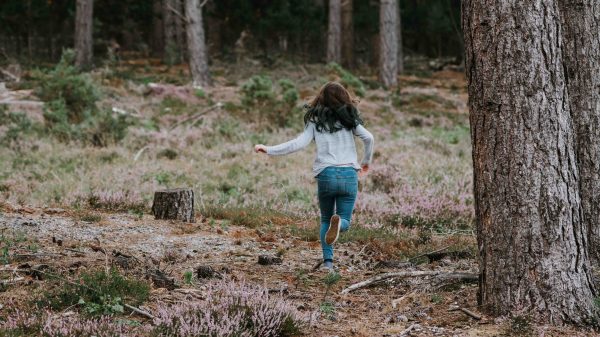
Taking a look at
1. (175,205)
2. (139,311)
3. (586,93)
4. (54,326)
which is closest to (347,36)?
(175,205)

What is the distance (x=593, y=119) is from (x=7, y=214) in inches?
247

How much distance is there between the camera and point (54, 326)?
412 centimetres

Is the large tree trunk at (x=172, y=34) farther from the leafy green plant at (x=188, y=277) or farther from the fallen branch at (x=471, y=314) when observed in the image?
the fallen branch at (x=471, y=314)

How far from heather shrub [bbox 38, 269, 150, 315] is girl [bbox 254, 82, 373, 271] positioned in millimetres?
1968

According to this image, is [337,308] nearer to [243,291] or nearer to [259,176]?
[243,291]

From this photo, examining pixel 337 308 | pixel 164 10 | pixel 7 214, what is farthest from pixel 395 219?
pixel 164 10

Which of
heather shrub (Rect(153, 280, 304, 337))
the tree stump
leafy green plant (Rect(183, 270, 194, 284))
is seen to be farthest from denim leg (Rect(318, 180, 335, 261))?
the tree stump

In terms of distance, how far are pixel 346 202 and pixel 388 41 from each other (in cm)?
2101

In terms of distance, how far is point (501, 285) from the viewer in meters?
4.57

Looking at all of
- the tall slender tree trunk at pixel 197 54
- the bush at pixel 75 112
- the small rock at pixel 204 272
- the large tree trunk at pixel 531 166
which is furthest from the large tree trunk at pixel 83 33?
the large tree trunk at pixel 531 166

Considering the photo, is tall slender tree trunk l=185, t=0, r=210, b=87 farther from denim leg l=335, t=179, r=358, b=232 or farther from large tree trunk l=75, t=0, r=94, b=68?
denim leg l=335, t=179, r=358, b=232

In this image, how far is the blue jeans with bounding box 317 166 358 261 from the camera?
→ 250 inches

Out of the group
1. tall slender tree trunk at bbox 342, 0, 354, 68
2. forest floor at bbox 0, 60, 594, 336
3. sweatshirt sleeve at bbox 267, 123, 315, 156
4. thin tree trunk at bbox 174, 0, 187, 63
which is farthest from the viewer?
tall slender tree trunk at bbox 342, 0, 354, 68

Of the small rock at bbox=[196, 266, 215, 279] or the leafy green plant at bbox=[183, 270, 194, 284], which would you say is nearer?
the leafy green plant at bbox=[183, 270, 194, 284]
